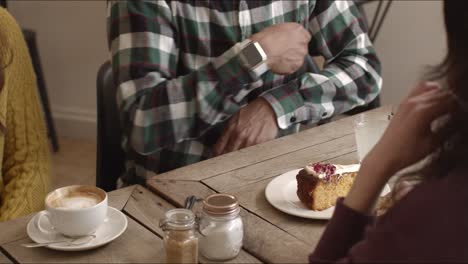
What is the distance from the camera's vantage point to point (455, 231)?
0.89 m

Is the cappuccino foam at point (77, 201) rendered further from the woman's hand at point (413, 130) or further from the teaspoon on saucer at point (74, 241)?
the woman's hand at point (413, 130)

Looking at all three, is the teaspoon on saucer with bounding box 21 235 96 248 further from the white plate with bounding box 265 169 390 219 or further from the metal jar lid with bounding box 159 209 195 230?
the white plate with bounding box 265 169 390 219

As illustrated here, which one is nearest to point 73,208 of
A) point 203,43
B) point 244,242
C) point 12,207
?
point 244,242

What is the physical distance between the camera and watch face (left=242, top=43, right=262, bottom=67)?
1828mm

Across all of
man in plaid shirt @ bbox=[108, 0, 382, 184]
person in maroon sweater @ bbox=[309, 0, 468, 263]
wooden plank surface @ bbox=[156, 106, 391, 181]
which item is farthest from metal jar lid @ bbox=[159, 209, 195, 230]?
man in plaid shirt @ bbox=[108, 0, 382, 184]

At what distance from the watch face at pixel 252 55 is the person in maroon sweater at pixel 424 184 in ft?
2.66

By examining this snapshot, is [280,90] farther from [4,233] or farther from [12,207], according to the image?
[4,233]

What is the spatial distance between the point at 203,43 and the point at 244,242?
77 cm

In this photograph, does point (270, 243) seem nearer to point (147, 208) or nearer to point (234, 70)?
point (147, 208)

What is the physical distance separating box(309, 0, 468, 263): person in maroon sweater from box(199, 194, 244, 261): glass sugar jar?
0.18m

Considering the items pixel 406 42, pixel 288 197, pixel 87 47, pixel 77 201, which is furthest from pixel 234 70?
pixel 87 47

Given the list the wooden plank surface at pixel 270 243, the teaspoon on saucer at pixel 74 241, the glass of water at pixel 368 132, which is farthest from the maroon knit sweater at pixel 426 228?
the glass of water at pixel 368 132

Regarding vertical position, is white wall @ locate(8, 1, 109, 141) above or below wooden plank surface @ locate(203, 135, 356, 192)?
below

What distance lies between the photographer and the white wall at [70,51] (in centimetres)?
350
